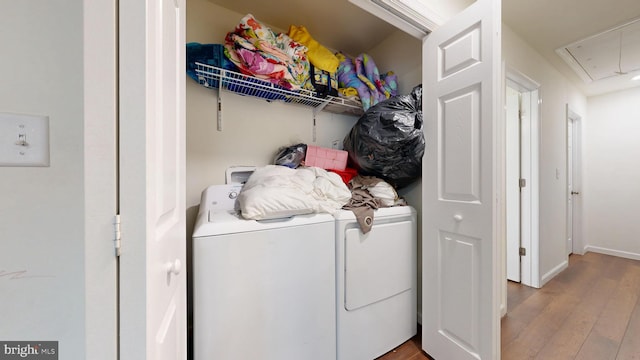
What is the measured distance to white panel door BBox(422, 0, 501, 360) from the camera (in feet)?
3.45

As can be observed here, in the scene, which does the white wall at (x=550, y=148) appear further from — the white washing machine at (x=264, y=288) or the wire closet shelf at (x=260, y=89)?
the white washing machine at (x=264, y=288)

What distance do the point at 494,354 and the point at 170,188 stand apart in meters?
1.59

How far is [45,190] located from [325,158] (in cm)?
133

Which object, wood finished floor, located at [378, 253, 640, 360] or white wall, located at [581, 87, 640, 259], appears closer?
wood finished floor, located at [378, 253, 640, 360]

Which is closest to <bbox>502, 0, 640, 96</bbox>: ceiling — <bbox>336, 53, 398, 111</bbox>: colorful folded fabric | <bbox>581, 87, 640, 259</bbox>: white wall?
<bbox>581, 87, 640, 259</bbox>: white wall

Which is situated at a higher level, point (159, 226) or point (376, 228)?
point (159, 226)

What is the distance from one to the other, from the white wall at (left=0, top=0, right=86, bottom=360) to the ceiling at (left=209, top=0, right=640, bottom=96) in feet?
4.58

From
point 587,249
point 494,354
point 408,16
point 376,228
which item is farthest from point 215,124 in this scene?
point 587,249

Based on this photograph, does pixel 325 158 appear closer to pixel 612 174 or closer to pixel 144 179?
pixel 144 179

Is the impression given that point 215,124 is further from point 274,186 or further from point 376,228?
point 376,228

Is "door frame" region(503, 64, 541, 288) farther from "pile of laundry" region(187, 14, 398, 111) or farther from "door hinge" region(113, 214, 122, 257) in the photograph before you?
"door hinge" region(113, 214, 122, 257)

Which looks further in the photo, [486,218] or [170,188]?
[486,218]

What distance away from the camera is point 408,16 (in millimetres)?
1245

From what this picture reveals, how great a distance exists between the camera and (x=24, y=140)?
40 cm
